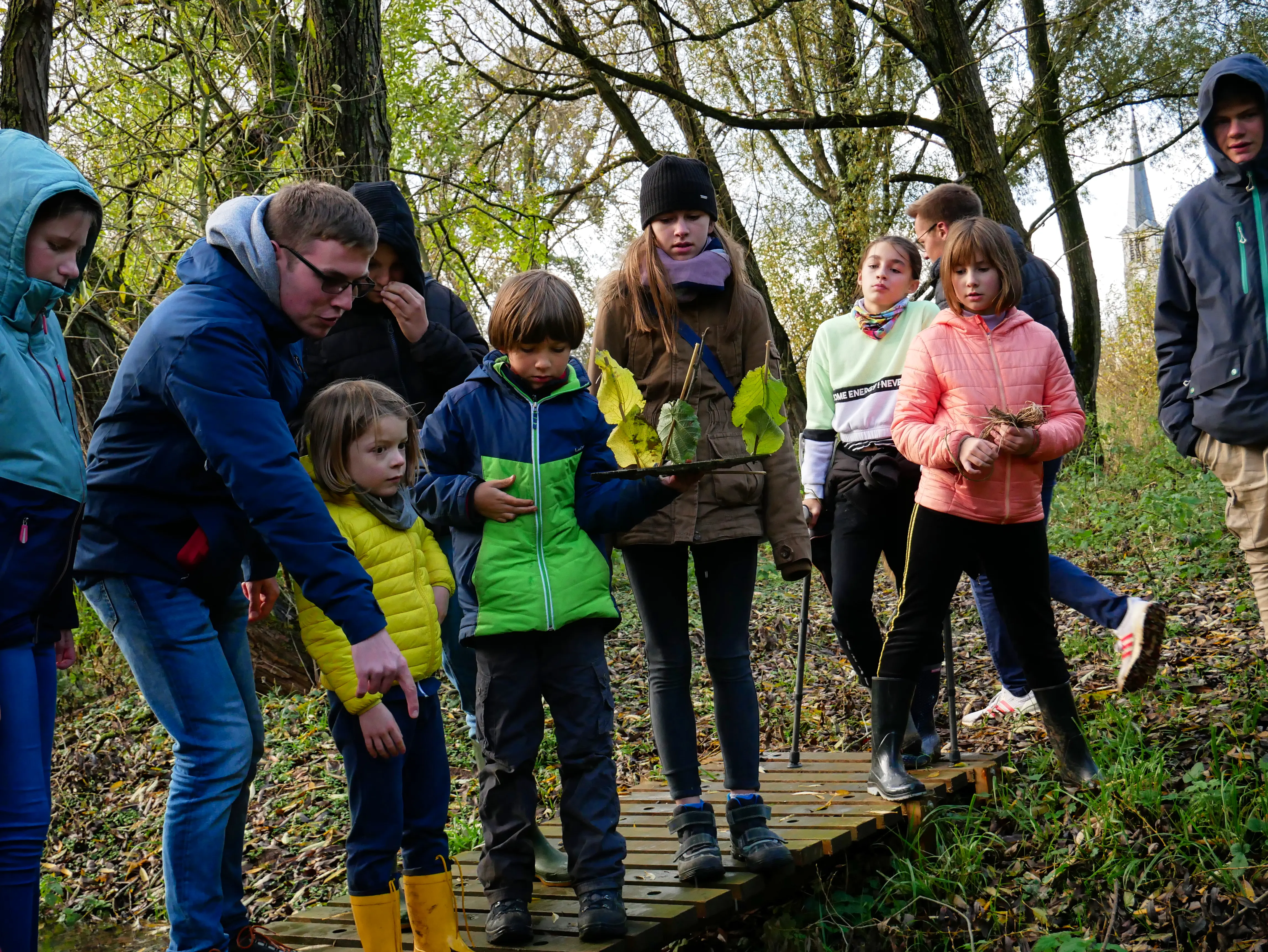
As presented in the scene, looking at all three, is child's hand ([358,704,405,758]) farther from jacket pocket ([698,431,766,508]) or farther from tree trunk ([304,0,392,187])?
tree trunk ([304,0,392,187])

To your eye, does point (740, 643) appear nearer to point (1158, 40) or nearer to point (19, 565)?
point (19, 565)

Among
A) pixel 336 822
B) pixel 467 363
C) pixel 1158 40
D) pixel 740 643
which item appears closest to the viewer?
pixel 740 643

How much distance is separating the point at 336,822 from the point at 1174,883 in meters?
3.70

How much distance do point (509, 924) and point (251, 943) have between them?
0.73 metres

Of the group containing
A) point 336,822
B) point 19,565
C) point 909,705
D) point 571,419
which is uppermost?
point 571,419

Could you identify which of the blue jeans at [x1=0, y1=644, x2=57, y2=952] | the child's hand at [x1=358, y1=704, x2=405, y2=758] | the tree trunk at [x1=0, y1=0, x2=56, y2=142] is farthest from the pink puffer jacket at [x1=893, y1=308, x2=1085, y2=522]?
the tree trunk at [x1=0, y1=0, x2=56, y2=142]

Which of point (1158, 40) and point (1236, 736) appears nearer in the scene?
point (1236, 736)

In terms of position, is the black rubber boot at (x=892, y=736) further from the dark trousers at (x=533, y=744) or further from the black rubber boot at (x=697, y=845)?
the dark trousers at (x=533, y=744)

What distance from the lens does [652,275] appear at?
3.45 meters

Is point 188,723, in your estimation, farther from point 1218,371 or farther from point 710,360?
point 1218,371

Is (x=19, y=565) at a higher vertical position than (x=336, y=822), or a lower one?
higher

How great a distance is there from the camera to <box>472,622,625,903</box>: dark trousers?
3025mm

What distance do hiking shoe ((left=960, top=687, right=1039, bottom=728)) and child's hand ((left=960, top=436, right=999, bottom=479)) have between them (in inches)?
63.9

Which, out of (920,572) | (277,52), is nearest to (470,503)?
(920,572)
